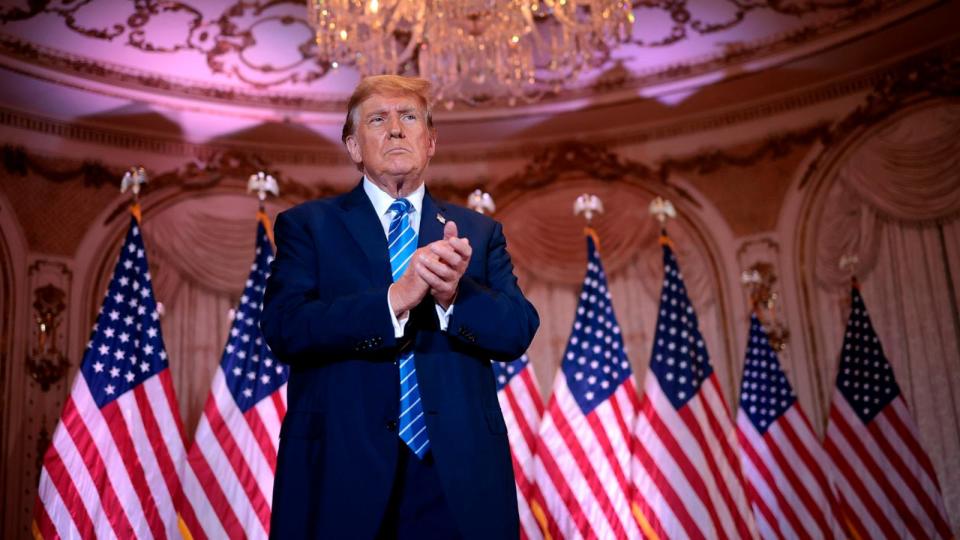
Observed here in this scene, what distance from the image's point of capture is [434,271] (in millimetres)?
1675

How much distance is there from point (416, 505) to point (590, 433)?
326 cm

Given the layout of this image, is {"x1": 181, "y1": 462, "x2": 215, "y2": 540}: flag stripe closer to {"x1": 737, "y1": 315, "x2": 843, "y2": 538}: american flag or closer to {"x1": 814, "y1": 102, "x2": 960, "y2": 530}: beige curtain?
{"x1": 737, "y1": 315, "x2": 843, "y2": 538}: american flag

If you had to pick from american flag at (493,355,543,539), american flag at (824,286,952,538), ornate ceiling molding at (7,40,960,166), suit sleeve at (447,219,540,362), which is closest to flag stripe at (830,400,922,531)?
american flag at (824,286,952,538)

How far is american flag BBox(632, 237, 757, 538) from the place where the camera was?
462cm

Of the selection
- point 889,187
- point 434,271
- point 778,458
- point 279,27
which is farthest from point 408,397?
point 889,187

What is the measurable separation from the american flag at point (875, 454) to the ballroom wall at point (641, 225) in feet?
2.48

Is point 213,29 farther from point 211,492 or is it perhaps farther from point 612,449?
point 612,449

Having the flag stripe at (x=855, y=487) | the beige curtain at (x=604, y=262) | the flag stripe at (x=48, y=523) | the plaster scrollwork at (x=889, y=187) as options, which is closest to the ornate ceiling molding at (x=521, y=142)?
the plaster scrollwork at (x=889, y=187)

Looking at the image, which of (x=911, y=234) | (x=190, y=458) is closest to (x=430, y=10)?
(x=190, y=458)

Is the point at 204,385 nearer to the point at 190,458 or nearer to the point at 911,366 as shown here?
the point at 190,458

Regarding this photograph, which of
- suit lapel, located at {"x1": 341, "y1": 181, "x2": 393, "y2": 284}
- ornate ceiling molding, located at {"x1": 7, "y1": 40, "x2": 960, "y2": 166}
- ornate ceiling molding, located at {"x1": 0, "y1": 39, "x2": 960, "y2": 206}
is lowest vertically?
suit lapel, located at {"x1": 341, "y1": 181, "x2": 393, "y2": 284}

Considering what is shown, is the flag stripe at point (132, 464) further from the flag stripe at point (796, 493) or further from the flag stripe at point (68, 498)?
Result: the flag stripe at point (796, 493)

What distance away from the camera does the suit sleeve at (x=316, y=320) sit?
5.74 ft

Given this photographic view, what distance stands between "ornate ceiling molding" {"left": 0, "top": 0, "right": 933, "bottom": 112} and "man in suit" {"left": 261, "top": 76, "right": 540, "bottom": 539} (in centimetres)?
465
